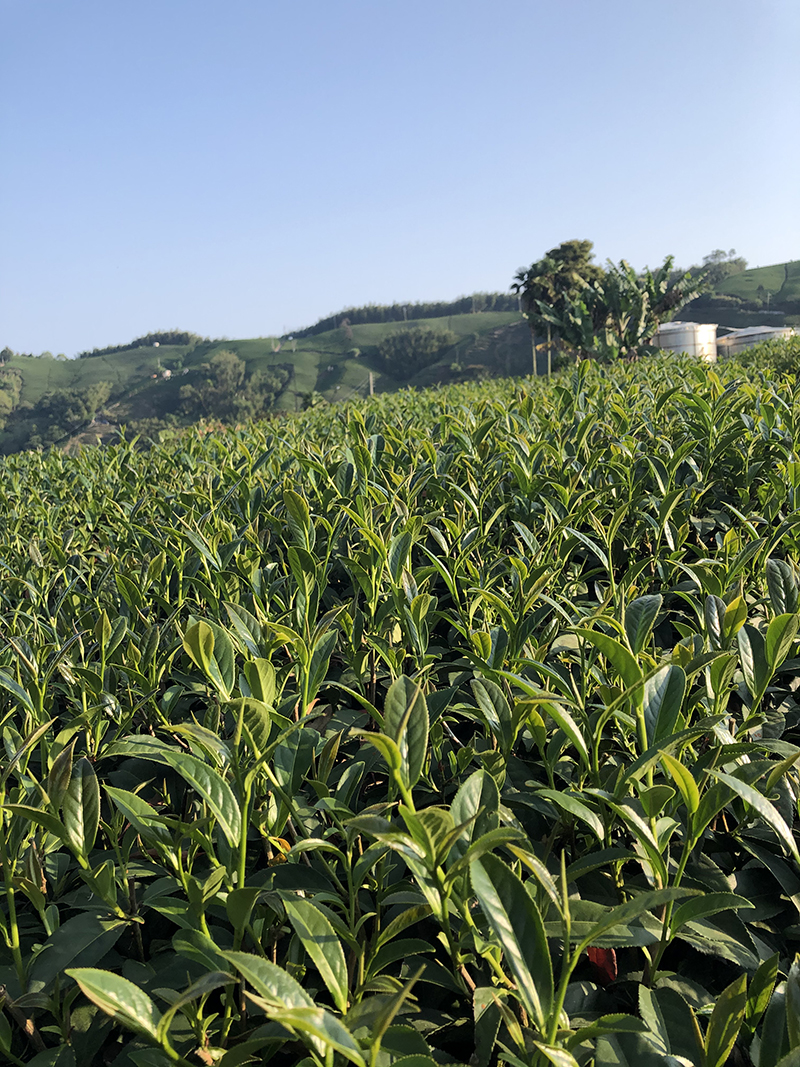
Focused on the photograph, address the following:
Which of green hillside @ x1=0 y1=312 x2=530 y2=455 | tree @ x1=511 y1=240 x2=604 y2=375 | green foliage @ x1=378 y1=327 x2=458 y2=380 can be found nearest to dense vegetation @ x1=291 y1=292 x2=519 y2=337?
green hillside @ x1=0 y1=312 x2=530 y2=455

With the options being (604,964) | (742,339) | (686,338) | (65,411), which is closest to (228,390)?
(65,411)

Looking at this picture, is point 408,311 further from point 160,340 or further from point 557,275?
point 557,275

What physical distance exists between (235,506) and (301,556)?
54.4 inches

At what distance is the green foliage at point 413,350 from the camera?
95188 mm

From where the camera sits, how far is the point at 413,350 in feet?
316

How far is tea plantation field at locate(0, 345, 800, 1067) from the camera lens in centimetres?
74

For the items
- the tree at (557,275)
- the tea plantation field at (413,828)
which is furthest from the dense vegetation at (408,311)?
the tea plantation field at (413,828)

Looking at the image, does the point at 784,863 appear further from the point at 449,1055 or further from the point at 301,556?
the point at 301,556

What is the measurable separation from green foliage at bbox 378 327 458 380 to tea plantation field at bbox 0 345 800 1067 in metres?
95.4

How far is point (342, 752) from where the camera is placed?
1.41 meters

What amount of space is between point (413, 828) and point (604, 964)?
0.45m

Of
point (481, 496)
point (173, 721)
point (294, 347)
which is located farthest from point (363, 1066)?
point (294, 347)

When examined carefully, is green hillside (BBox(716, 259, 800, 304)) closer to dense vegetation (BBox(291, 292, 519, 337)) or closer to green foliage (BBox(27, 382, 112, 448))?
dense vegetation (BBox(291, 292, 519, 337))

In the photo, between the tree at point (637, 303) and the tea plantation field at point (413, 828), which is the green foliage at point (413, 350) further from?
the tea plantation field at point (413, 828)
